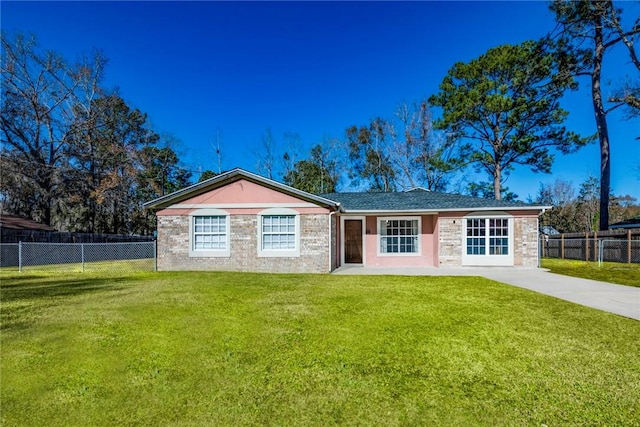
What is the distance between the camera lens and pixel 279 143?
33.0m

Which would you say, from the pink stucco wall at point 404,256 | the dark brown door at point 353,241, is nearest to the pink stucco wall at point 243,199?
the dark brown door at point 353,241

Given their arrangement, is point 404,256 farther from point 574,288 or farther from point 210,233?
point 210,233

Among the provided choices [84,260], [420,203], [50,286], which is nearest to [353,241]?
[420,203]

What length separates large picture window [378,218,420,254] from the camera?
44.9ft

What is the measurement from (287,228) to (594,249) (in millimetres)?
17287

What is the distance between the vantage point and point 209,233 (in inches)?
489

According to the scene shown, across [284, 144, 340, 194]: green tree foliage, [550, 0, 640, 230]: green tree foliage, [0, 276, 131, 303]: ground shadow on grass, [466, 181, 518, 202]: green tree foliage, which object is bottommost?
[0, 276, 131, 303]: ground shadow on grass

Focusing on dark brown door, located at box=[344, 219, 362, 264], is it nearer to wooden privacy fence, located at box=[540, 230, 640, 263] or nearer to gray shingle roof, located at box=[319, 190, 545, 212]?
gray shingle roof, located at box=[319, 190, 545, 212]

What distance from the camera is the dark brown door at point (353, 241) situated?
46.8 ft

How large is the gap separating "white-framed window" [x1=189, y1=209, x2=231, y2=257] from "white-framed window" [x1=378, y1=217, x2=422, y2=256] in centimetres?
670

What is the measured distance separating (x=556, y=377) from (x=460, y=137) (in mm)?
25104

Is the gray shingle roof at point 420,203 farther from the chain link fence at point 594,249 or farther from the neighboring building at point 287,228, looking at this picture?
the chain link fence at point 594,249

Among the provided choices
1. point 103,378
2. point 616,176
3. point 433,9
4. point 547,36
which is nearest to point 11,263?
point 103,378

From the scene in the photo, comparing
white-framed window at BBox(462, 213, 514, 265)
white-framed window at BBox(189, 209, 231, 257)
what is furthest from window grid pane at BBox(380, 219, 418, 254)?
white-framed window at BBox(189, 209, 231, 257)
